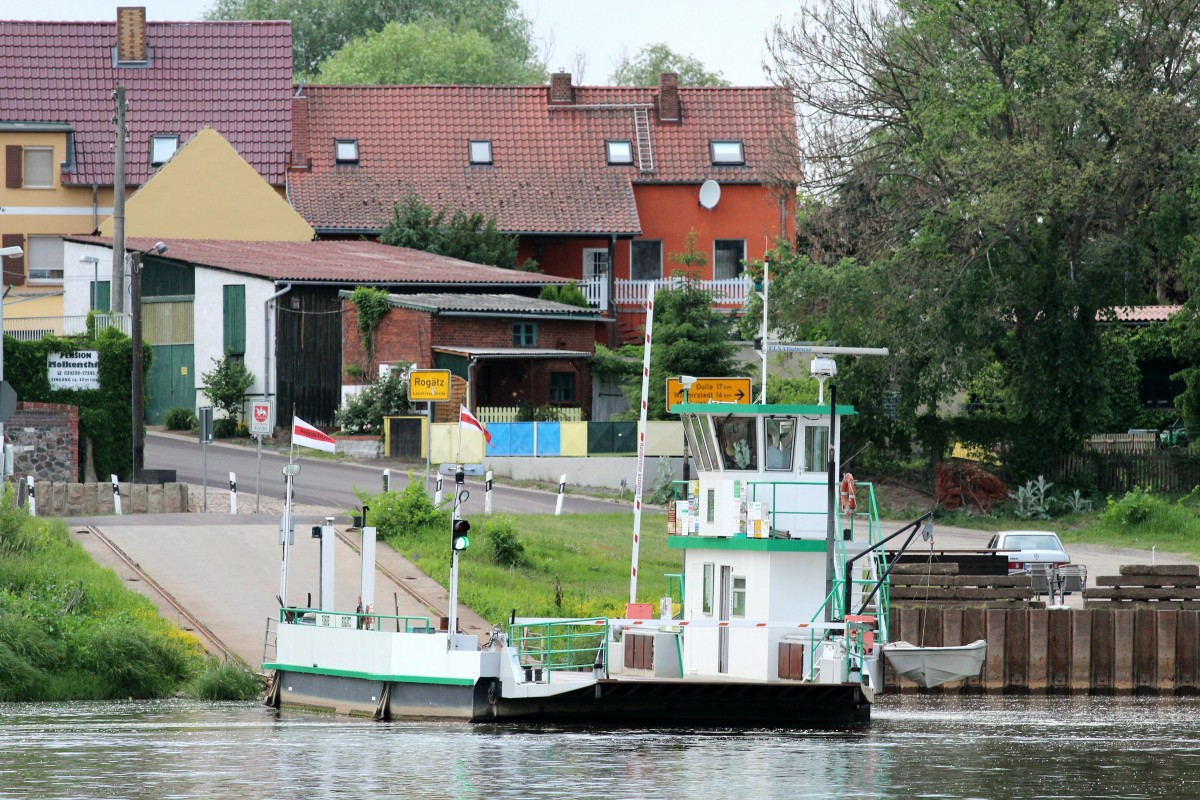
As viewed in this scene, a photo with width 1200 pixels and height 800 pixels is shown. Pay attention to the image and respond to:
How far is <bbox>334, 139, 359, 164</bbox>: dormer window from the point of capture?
72.0 meters

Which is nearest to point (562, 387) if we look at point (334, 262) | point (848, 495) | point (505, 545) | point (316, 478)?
point (334, 262)

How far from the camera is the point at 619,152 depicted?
72.8m

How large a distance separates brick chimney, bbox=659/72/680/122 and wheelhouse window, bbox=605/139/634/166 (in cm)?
200

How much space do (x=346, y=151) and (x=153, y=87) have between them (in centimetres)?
790

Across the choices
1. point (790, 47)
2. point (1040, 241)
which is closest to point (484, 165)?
point (790, 47)

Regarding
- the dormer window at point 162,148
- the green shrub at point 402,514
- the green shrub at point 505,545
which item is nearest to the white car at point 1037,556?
the green shrub at point 505,545

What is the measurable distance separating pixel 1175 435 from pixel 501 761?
35666mm

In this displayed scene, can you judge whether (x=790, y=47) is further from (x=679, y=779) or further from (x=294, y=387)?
(x=679, y=779)

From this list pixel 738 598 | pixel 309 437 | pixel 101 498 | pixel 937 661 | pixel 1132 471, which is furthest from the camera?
pixel 1132 471

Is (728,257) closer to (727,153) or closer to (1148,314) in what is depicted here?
(727,153)

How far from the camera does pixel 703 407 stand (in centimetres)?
2948

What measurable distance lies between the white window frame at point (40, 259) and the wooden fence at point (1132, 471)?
3794 cm

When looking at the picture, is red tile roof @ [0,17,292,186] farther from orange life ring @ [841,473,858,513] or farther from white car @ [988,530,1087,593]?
orange life ring @ [841,473,858,513]

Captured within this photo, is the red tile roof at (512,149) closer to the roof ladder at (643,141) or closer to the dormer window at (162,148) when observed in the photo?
the roof ladder at (643,141)
